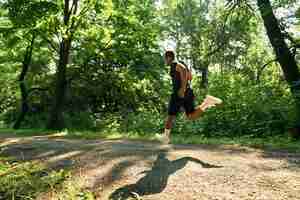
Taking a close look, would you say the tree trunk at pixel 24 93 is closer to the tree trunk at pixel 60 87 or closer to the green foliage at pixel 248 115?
the tree trunk at pixel 60 87

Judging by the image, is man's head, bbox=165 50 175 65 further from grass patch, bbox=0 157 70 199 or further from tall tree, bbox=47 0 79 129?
tall tree, bbox=47 0 79 129

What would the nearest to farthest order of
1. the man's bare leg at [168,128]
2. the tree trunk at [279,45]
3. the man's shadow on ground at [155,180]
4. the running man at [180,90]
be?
the man's shadow on ground at [155,180], the running man at [180,90], the man's bare leg at [168,128], the tree trunk at [279,45]

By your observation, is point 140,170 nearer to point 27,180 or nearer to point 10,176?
point 27,180

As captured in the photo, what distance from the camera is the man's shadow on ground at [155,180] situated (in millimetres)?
4168

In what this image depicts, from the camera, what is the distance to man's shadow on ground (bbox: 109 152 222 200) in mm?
4168

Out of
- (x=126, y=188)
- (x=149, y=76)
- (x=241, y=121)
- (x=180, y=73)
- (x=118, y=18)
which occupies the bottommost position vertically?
(x=126, y=188)

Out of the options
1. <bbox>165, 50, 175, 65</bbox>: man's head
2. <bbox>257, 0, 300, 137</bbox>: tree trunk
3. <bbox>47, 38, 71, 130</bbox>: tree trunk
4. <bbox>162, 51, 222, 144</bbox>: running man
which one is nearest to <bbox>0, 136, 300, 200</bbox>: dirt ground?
<bbox>162, 51, 222, 144</bbox>: running man

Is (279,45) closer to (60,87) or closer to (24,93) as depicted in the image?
(60,87)

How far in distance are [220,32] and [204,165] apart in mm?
10083

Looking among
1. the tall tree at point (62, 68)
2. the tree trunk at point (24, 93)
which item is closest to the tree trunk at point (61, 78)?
the tall tree at point (62, 68)

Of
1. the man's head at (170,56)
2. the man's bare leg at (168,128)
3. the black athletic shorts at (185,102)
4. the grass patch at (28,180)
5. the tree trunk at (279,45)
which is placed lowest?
the grass patch at (28,180)

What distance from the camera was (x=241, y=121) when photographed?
11234 mm

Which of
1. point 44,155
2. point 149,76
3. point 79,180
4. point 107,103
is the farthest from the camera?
point 107,103

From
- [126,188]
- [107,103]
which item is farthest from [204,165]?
[107,103]
